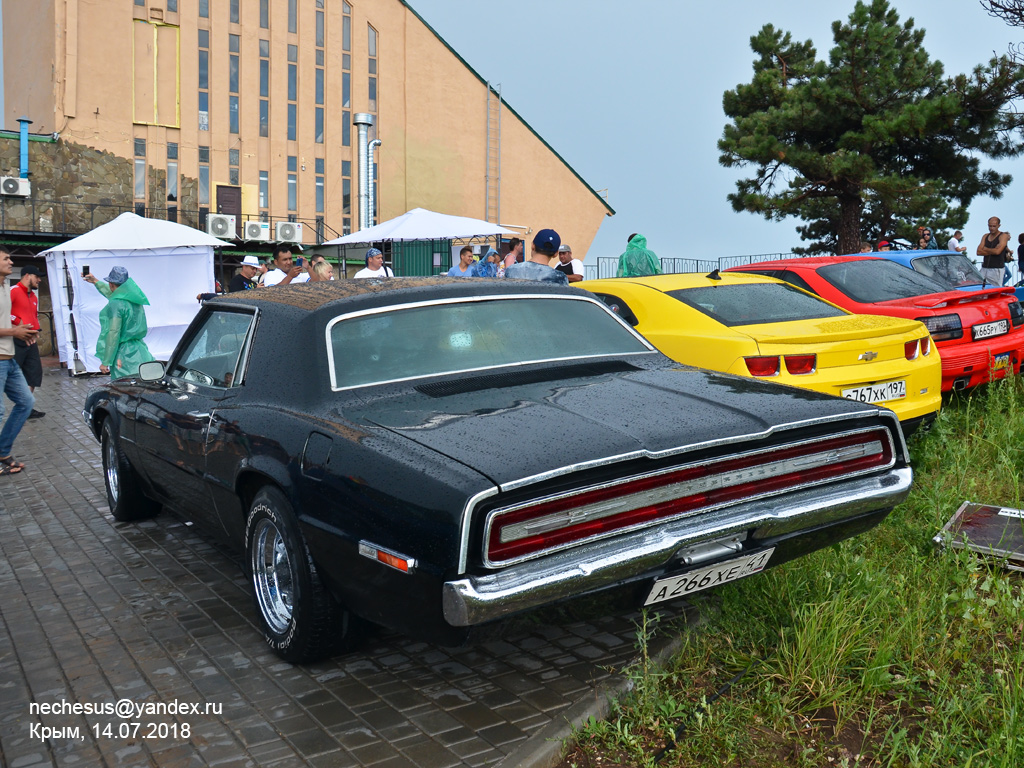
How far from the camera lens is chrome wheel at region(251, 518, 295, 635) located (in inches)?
147

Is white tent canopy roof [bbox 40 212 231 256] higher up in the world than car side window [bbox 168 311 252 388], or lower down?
higher up

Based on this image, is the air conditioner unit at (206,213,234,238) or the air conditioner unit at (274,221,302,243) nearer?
the air conditioner unit at (206,213,234,238)

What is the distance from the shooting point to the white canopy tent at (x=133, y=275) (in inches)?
647

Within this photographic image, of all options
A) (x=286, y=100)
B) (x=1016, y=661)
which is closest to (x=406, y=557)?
(x=1016, y=661)

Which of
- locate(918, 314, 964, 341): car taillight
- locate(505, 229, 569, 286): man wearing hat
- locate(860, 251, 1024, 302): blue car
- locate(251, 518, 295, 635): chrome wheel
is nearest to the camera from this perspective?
locate(251, 518, 295, 635): chrome wheel

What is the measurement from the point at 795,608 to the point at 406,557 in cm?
162

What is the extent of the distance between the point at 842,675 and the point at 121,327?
315 inches

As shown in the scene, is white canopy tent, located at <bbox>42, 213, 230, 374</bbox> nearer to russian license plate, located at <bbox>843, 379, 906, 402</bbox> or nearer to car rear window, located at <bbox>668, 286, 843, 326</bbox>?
car rear window, located at <bbox>668, 286, 843, 326</bbox>

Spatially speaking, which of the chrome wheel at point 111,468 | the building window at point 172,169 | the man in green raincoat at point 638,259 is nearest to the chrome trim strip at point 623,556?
the chrome wheel at point 111,468

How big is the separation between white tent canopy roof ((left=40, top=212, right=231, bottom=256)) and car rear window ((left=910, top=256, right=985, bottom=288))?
41.0 ft

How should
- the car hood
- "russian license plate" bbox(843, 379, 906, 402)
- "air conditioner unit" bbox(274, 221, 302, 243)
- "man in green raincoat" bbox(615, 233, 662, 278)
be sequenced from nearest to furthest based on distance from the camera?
1. the car hood
2. "russian license plate" bbox(843, 379, 906, 402)
3. "man in green raincoat" bbox(615, 233, 662, 278)
4. "air conditioner unit" bbox(274, 221, 302, 243)

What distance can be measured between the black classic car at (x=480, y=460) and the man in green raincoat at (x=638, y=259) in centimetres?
706

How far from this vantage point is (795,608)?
3.62m

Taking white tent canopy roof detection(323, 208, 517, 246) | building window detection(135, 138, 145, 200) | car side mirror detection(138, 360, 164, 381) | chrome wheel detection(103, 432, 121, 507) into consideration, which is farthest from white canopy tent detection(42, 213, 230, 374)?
building window detection(135, 138, 145, 200)
